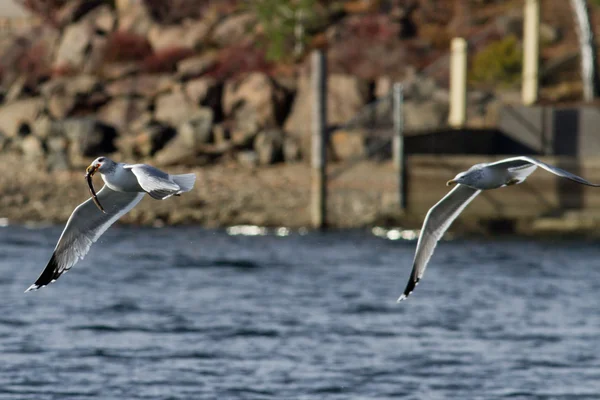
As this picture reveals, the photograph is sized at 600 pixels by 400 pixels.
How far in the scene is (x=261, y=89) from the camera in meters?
51.0

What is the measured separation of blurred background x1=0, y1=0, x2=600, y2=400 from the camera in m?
23.1

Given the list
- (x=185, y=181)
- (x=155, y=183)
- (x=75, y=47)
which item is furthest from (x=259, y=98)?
(x=155, y=183)

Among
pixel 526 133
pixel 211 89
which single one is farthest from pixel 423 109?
pixel 211 89

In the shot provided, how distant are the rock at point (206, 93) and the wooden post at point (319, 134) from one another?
13058mm

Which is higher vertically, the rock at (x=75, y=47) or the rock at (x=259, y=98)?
the rock at (x=75, y=47)

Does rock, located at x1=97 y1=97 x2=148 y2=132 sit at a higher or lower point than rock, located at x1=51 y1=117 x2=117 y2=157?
higher

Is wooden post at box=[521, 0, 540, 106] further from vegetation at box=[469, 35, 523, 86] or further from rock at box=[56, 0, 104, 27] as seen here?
rock at box=[56, 0, 104, 27]

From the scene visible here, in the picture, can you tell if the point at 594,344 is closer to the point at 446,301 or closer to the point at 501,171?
the point at 446,301

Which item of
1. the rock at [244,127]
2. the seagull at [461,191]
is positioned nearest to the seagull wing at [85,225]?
the seagull at [461,191]

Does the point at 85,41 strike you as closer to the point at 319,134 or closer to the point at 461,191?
the point at 319,134

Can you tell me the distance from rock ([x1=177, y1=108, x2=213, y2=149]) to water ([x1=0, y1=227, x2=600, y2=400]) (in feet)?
21.1

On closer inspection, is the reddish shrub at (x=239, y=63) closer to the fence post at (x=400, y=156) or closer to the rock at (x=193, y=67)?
the rock at (x=193, y=67)

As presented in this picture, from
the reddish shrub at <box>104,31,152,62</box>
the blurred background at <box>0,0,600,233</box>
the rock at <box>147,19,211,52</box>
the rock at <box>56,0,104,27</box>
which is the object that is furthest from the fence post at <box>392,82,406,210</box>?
the rock at <box>56,0,104,27</box>

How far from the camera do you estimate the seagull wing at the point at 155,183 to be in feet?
43.8
